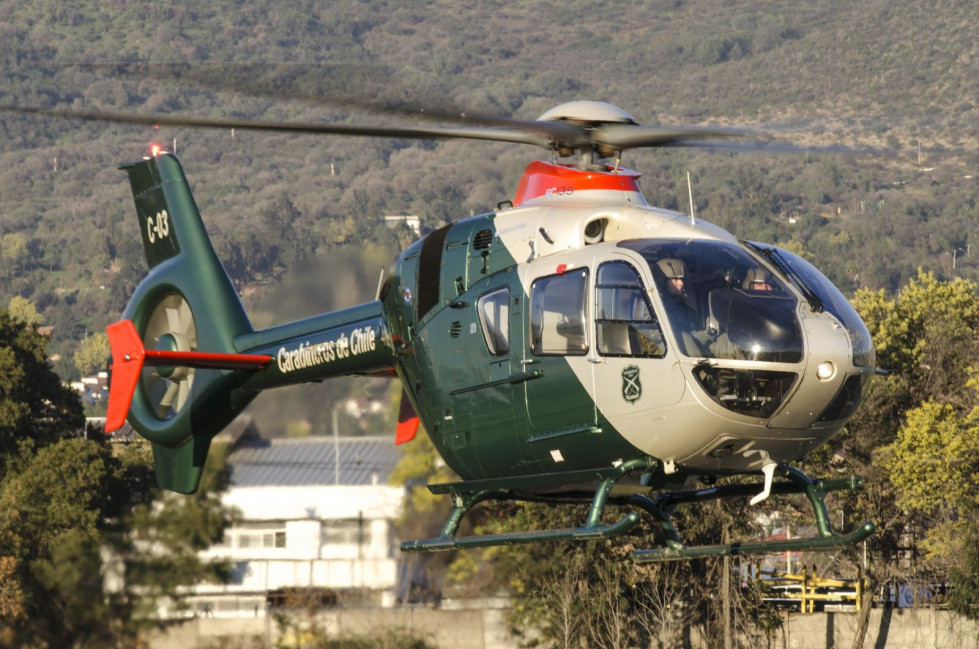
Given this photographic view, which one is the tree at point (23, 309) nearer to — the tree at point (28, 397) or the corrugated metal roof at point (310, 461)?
the tree at point (28, 397)

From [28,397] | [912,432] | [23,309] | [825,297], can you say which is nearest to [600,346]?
[825,297]

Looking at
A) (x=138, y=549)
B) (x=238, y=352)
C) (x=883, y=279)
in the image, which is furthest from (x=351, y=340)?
(x=883, y=279)

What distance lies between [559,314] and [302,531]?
49.1ft

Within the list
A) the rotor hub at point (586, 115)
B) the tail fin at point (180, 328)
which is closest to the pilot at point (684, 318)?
the rotor hub at point (586, 115)

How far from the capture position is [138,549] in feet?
77.8

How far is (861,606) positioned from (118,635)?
1979 centimetres

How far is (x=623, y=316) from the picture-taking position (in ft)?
45.5

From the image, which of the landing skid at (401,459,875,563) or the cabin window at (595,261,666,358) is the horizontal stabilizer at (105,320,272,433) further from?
the cabin window at (595,261,666,358)

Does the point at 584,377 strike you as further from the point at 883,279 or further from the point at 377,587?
the point at 883,279

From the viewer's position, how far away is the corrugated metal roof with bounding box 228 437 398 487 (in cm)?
2895

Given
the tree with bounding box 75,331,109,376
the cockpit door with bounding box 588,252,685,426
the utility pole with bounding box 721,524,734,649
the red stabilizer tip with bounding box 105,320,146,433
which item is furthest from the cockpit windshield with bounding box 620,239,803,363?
the tree with bounding box 75,331,109,376

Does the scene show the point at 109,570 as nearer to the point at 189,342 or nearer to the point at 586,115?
the point at 189,342

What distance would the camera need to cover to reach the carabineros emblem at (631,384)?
13.9 m

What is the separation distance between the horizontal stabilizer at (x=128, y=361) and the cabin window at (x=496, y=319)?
4.52 metres
